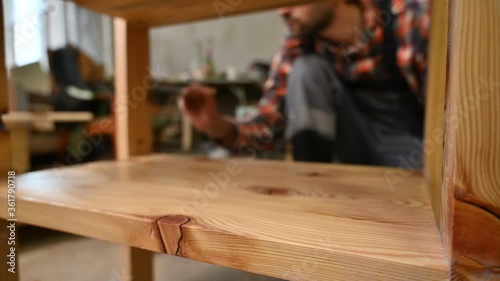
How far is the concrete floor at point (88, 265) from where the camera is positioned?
35.4 inches

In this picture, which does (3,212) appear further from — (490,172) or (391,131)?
(391,131)

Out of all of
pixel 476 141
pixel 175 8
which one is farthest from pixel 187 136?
pixel 476 141

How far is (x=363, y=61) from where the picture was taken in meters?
1.12

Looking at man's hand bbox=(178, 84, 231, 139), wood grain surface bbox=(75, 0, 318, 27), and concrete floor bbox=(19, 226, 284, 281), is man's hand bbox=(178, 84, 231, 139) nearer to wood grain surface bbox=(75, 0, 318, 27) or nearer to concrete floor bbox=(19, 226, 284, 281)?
wood grain surface bbox=(75, 0, 318, 27)

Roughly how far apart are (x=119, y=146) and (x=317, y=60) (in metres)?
0.66

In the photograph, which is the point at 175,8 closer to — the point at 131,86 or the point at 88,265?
the point at 131,86

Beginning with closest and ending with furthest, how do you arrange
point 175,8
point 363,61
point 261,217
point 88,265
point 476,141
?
point 476,141
point 261,217
point 175,8
point 88,265
point 363,61

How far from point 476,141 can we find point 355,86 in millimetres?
942

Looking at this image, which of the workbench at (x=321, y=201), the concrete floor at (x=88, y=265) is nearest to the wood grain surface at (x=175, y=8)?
the workbench at (x=321, y=201)

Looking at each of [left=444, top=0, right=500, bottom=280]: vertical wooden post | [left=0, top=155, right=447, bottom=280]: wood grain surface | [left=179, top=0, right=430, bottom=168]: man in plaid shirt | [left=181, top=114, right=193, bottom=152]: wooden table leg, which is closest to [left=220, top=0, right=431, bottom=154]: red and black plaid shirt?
[left=179, top=0, right=430, bottom=168]: man in plaid shirt

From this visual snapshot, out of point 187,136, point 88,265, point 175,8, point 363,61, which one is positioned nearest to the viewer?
point 175,8

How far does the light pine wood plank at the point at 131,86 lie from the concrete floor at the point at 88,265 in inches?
13.1

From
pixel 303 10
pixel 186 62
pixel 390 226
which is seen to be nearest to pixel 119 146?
pixel 390 226

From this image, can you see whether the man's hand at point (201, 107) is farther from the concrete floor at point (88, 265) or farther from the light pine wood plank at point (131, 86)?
the concrete floor at point (88, 265)
